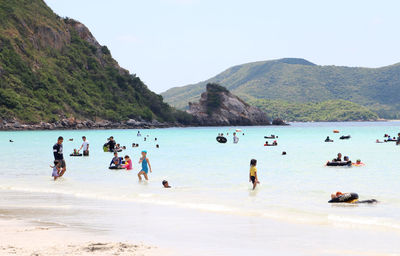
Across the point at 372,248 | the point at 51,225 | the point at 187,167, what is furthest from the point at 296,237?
the point at 187,167

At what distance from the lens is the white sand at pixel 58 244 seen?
1082 centimetres

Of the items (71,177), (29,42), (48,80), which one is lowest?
(71,177)

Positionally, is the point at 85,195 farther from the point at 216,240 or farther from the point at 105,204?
the point at 216,240

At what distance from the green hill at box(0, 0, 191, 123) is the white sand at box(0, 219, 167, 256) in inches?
5373

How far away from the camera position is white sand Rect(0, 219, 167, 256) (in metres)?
10.8

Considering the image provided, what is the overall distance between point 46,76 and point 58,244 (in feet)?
540

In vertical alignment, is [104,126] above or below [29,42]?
below

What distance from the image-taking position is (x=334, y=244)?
1205cm

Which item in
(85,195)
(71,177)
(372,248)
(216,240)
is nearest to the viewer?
(372,248)

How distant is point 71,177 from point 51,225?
52.4ft

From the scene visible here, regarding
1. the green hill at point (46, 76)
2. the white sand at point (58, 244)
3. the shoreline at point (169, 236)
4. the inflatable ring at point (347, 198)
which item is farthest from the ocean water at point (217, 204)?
the green hill at point (46, 76)

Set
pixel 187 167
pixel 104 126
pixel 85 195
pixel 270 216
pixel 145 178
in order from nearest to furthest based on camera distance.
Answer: pixel 270 216 < pixel 85 195 < pixel 145 178 < pixel 187 167 < pixel 104 126

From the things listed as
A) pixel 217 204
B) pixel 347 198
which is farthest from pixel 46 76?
pixel 347 198

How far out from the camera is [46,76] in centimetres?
16812
